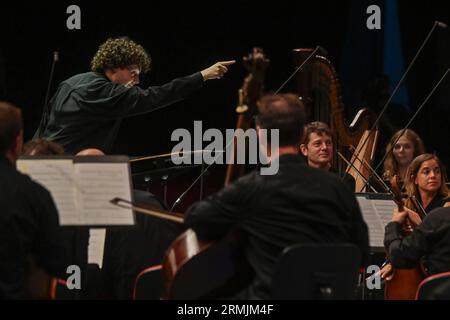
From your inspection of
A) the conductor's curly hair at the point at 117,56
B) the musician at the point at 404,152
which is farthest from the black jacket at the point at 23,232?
the musician at the point at 404,152

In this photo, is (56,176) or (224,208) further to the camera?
(56,176)

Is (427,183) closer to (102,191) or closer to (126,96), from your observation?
(126,96)

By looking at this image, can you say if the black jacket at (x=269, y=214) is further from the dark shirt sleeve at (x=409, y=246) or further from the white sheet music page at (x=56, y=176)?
the dark shirt sleeve at (x=409, y=246)

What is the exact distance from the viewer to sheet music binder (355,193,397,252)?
4.77m

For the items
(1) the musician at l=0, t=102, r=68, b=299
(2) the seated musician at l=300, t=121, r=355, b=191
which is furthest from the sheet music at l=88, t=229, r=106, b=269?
(2) the seated musician at l=300, t=121, r=355, b=191

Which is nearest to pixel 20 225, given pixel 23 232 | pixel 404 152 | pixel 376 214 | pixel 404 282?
pixel 23 232

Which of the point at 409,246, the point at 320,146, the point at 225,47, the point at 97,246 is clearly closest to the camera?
the point at 409,246

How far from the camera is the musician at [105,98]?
5.50 m

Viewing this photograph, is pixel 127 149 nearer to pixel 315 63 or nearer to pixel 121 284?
pixel 315 63

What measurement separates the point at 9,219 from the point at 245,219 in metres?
0.89

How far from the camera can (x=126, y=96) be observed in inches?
216

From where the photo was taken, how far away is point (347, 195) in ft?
11.5

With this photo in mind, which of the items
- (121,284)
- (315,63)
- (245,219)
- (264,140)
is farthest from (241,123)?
(315,63)

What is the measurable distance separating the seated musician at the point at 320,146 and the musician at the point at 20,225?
8.57 ft
